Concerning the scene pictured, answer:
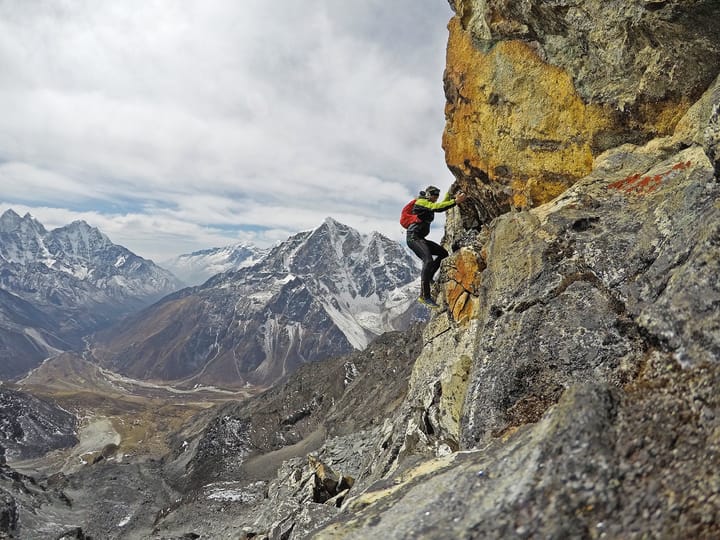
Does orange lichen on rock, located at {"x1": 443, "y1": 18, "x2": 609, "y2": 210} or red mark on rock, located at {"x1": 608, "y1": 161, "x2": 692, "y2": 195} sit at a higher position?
orange lichen on rock, located at {"x1": 443, "y1": 18, "x2": 609, "y2": 210}

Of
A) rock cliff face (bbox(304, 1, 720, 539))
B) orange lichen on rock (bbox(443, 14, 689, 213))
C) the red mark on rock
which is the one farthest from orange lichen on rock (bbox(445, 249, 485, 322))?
the red mark on rock

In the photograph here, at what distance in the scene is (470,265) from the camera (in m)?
20.0

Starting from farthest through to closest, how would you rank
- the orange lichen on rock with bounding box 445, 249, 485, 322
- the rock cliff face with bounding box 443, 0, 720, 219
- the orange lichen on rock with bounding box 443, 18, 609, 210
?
the orange lichen on rock with bounding box 445, 249, 485, 322 < the orange lichen on rock with bounding box 443, 18, 609, 210 < the rock cliff face with bounding box 443, 0, 720, 219

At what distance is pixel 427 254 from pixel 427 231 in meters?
1.12

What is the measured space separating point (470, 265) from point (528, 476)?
44.1 feet

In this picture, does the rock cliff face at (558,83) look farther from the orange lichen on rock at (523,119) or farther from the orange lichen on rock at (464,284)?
the orange lichen on rock at (464,284)

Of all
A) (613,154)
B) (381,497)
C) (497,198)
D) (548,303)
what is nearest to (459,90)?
(497,198)

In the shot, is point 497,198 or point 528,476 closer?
point 528,476

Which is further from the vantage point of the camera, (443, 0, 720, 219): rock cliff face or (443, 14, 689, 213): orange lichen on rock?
(443, 14, 689, 213): orange lichen on rock

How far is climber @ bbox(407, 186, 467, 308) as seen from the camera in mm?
20109

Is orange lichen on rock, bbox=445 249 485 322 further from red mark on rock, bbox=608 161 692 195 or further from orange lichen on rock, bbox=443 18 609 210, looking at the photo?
red mark on rock, bbox=608 161 692 195

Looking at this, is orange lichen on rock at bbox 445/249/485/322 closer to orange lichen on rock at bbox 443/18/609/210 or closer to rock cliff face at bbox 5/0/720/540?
rock cliff face at bbox 5/0/720/540

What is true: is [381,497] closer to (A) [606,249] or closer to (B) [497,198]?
(A) [606,249]

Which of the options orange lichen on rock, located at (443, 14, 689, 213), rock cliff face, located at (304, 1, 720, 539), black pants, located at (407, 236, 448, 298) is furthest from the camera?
black pants, located at (407, 236, 448, 298)
